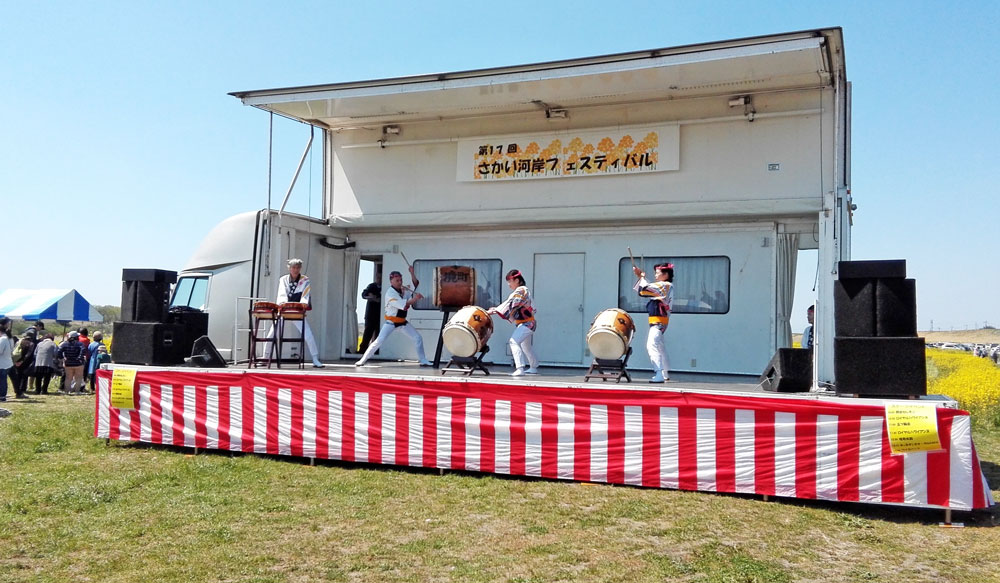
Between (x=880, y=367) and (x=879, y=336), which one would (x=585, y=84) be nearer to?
(x=879, y=336)

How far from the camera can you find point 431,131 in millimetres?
11688

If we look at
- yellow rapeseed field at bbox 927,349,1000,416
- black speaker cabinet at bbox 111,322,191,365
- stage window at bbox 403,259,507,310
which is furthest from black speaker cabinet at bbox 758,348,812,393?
black speaker cabinet at bbox 111,322,191,365

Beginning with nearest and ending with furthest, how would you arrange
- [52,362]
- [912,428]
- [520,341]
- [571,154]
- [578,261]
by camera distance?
1. [912,428]
2. [520,341]
3. [571,154]
4. [578,261]
5. [52,362]

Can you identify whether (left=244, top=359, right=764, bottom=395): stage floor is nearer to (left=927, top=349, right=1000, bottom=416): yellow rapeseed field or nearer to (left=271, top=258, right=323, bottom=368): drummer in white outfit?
(left=271, top=258, right=323, bottom=368): drummer in white outfit

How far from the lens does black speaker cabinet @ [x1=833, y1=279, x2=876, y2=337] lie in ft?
22.3

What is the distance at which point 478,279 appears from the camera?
11.8 m

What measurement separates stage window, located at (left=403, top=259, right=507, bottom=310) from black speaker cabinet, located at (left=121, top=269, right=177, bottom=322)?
352cm

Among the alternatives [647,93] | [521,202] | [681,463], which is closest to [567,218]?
[521,202]

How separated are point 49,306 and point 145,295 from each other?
19226mm

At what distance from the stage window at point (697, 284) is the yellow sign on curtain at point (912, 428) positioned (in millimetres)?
3968

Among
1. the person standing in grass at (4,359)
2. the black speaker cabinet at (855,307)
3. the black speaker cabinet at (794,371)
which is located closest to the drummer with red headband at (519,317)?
the black speaker cabinet at (794,371)

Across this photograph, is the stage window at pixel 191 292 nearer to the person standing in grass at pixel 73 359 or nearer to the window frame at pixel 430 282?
the window frame at pixel 430 282

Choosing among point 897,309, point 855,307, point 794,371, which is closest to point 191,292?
point 794,371

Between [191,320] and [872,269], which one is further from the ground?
[872,269]
